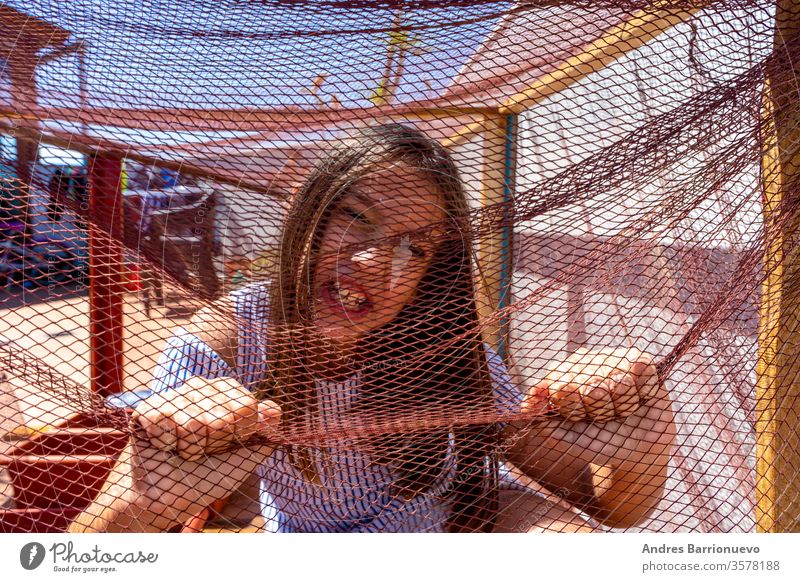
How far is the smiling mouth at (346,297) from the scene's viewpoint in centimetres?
79

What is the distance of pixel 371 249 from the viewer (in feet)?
2.53

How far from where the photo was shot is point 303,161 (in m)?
0.81

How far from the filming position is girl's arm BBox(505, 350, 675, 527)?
0.72m

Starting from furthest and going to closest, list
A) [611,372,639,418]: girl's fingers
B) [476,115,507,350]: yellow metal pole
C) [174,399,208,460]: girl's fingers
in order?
[476,115,507,350]: yellow metal pole < [611,372,639,418]: girl's fingers < [174,399,208,460]: girl's fingers

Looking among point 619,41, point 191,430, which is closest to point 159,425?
point 191,430

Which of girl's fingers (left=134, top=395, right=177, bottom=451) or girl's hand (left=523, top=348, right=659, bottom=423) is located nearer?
Answer: girl's fingers (left=134, top=395, right=177, bottom=451)

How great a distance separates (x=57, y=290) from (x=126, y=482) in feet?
0.93

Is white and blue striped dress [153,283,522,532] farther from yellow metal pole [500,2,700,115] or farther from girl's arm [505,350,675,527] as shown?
yellow metal pole [500,2,700,115]

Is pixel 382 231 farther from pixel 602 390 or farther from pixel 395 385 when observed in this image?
pixel 602 390

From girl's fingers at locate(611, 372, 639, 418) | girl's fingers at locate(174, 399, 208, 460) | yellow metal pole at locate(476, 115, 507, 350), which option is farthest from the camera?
yellow metal pole at locate(476, 115, 507, 350)
